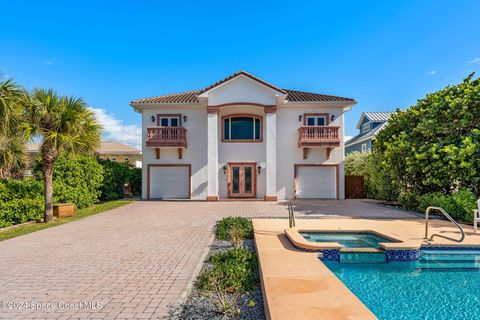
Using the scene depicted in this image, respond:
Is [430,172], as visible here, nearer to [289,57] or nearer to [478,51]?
[478,51]

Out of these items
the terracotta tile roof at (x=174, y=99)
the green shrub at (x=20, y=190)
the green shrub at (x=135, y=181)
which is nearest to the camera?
the green shrub at (x=20, y=190)

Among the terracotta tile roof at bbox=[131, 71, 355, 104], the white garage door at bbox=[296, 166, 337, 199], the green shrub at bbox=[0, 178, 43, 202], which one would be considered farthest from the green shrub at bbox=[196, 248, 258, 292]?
the terracotta tile roof at bbox=[131, 71, 355, 104]

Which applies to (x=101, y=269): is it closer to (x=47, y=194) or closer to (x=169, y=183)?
(x=47, y=194)

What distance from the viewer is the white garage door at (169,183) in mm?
18059

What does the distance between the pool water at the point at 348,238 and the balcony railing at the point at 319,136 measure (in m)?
9.67

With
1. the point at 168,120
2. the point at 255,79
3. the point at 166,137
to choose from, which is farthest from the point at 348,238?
the point at 168,120

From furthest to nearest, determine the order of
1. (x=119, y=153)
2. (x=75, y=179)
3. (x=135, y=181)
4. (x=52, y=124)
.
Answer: (x=119, y=153) → (x=135, y=181) → (x=75, y=179) → (x=52, y=124)

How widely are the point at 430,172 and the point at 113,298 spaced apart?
13070mm

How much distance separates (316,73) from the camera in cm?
1744

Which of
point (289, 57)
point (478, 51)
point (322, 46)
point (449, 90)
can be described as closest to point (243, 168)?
point (289, 57)

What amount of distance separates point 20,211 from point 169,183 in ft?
29.2

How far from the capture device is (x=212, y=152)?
1673cm

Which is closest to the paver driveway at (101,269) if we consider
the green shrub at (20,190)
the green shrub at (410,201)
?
the green shrub at (20,190)

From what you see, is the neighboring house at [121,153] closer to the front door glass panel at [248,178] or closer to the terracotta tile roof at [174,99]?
the terracotta tile roof at [174,99]
